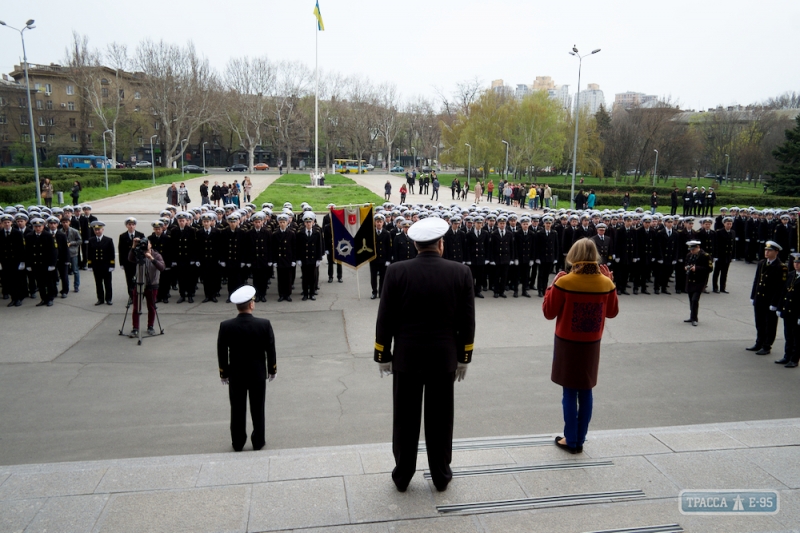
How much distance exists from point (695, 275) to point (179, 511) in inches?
442

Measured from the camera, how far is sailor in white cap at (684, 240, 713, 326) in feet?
39.0

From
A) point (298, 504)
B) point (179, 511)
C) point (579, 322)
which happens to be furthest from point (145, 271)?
point (579, 322)

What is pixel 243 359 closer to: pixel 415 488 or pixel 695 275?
pixel 415 488

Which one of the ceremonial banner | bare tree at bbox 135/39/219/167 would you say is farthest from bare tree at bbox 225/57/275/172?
the ceremonial banner

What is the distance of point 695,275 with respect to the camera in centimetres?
1193

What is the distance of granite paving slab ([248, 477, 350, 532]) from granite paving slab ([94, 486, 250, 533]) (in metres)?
0.10

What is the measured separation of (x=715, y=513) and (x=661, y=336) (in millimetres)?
7469

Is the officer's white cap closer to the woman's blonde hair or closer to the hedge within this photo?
the woman's blonde hair

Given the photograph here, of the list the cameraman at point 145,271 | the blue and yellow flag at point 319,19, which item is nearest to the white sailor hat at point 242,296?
the cameraman at point 145,271

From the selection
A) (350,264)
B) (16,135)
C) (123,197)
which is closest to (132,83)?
(16,135)

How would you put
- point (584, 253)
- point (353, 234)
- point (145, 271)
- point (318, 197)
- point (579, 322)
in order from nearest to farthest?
point (584, 253), point (579, 322), point (145, 271), point (353, 234), point (318, 197)

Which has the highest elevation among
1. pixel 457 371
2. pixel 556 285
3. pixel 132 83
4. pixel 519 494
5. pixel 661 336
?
pixel 132 83

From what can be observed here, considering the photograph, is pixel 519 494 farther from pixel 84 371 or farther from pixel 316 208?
pixel 316 208

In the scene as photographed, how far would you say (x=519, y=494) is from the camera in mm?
4371
